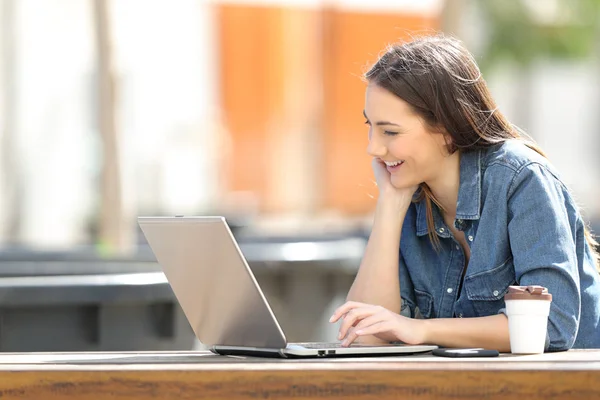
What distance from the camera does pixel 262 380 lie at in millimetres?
2088

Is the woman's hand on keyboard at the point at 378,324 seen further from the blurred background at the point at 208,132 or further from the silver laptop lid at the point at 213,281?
the blurred background at the point at 208,132

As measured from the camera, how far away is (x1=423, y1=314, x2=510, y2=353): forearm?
8.39 ft

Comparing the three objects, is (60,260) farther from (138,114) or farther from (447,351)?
(138,114)

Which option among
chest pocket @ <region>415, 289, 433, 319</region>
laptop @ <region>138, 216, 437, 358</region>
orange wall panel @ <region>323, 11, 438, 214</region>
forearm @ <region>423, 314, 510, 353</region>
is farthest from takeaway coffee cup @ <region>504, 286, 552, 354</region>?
orange wall panel @ <region>323, 11, 438, 214</region>

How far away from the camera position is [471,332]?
258 cm

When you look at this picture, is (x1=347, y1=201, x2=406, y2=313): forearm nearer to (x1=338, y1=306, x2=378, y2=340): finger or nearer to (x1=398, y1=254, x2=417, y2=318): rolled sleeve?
(x1=398, y1=254, x2=417, y2=318): rolled sleeve

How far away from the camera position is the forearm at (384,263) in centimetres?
310

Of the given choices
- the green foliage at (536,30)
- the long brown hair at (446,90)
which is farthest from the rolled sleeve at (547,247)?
the green foliage at (536,30)

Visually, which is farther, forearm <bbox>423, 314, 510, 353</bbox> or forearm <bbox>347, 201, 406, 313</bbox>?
forearm <bbox>347, 201, 406, 313</bbox>

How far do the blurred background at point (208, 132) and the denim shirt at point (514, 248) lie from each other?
52 cm

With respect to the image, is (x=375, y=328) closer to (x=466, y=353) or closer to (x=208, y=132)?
(x=466, y=353)

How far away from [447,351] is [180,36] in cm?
1681

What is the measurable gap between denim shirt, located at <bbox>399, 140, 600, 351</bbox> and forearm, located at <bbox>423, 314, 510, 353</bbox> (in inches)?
3.6

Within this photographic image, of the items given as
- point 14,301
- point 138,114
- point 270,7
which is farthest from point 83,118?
point 14,301
